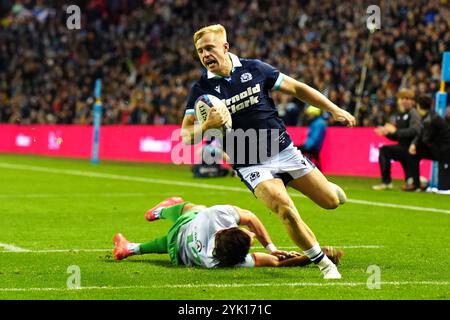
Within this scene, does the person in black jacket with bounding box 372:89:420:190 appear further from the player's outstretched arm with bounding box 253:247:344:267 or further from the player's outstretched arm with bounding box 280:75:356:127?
the player's outstretched arm with bounding box 280:75:356:127

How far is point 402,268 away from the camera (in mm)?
10211

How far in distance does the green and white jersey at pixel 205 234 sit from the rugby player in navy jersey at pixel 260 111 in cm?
49

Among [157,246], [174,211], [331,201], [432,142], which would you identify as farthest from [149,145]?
[331,201]

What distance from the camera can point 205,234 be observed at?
9.95 m

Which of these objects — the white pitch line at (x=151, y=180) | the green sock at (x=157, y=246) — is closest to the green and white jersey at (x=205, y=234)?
the green sock at (x=157, y=246)

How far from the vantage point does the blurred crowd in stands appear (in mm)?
28047

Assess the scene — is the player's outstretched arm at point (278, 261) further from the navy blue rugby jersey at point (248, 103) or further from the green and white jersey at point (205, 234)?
the navy blue rugby jersey at point (248, 103)

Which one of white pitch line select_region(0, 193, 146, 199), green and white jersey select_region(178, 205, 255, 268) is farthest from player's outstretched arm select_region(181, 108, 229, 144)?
white pitch line select_region(0, 193, 146, 199)

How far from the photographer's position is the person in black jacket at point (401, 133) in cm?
2150

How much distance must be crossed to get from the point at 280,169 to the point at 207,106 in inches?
40.2
